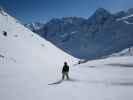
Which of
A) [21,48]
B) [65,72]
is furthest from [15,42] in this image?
[65,72]

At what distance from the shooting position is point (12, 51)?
53219mm

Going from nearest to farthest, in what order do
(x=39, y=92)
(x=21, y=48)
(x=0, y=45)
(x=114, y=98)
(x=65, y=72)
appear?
1. (x=114, y=98)
2. (x=39, y=92)
3. (x=65, y=72)
4. (x=0, y=45)
5. (x=21, y=48)

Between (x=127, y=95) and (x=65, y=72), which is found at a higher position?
(x=65, y=72)

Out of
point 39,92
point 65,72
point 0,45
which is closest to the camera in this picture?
point 39,92

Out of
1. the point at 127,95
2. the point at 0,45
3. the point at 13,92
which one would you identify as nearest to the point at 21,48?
the point at 0,45

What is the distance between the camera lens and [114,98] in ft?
42.8

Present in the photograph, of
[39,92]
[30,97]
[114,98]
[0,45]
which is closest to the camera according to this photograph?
[114,98]

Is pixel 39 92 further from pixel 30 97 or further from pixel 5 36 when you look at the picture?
pixel 5 36

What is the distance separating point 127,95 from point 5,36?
175ft

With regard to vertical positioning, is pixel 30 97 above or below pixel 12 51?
below

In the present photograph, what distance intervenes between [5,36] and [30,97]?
50206 millimetres

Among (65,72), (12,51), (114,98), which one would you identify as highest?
(12,51)

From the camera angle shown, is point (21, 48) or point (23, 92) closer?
point (23, 92)

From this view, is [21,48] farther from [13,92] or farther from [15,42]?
[13,92]
